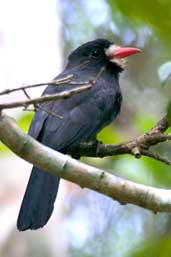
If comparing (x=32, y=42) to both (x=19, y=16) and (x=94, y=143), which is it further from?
(x=94, y=143)

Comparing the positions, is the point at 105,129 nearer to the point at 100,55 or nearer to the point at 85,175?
the point at 100,55

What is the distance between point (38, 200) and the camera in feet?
8.93

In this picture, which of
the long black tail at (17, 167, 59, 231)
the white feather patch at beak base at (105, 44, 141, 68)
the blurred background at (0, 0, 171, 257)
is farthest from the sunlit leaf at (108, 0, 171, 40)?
the white feather patch at beak base at (105, 44, 141, 68)

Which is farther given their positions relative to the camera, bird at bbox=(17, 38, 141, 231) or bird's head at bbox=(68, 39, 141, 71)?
bird's head at bbox=(68, 39, 141, 71)

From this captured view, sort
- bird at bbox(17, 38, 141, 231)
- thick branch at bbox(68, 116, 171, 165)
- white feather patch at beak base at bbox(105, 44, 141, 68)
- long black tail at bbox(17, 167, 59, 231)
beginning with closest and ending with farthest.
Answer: thick branch at bbox(68, 116, 171, 165), long black tail at bbox(17, 167, 59, 231), bird at bbox(17, 38, 141, 231), white feather patch at beak base at bbox(105, 44, 141, 68)

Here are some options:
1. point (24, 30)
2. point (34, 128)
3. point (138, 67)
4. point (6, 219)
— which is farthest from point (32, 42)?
point (138, 67)

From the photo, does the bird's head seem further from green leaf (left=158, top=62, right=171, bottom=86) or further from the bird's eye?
green leaf (left=158, top=62, right=171, bottom=86)

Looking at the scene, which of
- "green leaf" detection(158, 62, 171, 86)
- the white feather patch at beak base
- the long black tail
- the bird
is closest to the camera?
"green leaf" detection(158, 62, 171, 86)

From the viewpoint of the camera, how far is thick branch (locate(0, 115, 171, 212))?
6.50 ft

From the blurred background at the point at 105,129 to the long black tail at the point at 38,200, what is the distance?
386 mm

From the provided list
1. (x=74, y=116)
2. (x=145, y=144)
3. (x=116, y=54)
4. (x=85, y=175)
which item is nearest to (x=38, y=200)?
(x=74, y=116)

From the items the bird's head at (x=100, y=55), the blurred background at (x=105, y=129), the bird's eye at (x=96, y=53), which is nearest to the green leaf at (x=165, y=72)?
the blurred background at (x=105, y=129)

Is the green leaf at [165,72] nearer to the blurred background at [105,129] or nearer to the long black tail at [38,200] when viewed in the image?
the blurred background at [105,129]

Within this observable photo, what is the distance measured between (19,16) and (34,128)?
1.28 metres
